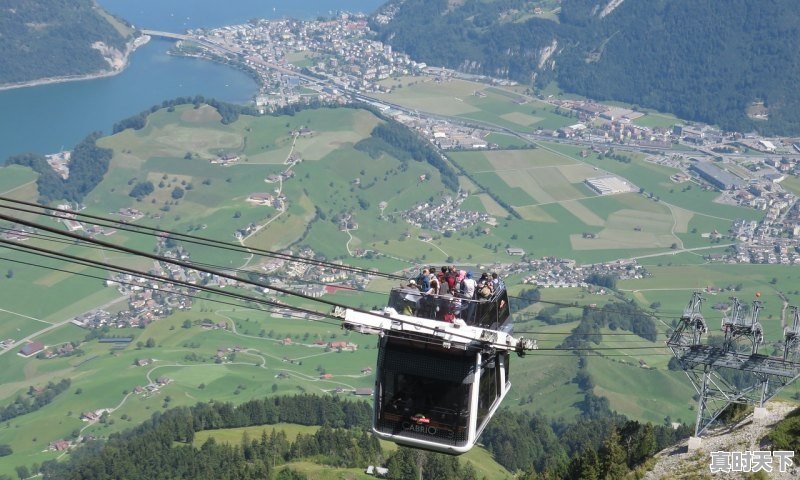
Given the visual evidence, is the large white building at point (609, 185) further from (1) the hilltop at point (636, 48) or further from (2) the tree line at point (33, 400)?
(2) the tree line at point (33, 400)

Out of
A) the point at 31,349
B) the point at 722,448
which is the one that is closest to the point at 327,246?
the point at 31,349

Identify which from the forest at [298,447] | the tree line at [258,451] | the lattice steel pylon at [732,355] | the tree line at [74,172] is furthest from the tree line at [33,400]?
the lattice steel pylon at [732,355]

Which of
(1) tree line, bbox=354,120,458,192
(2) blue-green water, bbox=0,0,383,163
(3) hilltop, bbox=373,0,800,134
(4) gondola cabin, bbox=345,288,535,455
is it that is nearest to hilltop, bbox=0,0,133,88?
(2) blue-green water, bbox=0,0,383,163

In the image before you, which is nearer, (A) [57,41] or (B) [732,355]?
(B) [732,355]

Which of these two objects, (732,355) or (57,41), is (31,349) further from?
(57,41)

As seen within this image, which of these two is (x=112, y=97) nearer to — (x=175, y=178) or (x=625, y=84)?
(x=175, y=178)

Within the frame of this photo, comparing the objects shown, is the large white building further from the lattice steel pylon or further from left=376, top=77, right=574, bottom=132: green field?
the lattice steel pylon

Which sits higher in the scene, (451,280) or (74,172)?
(451,280)
